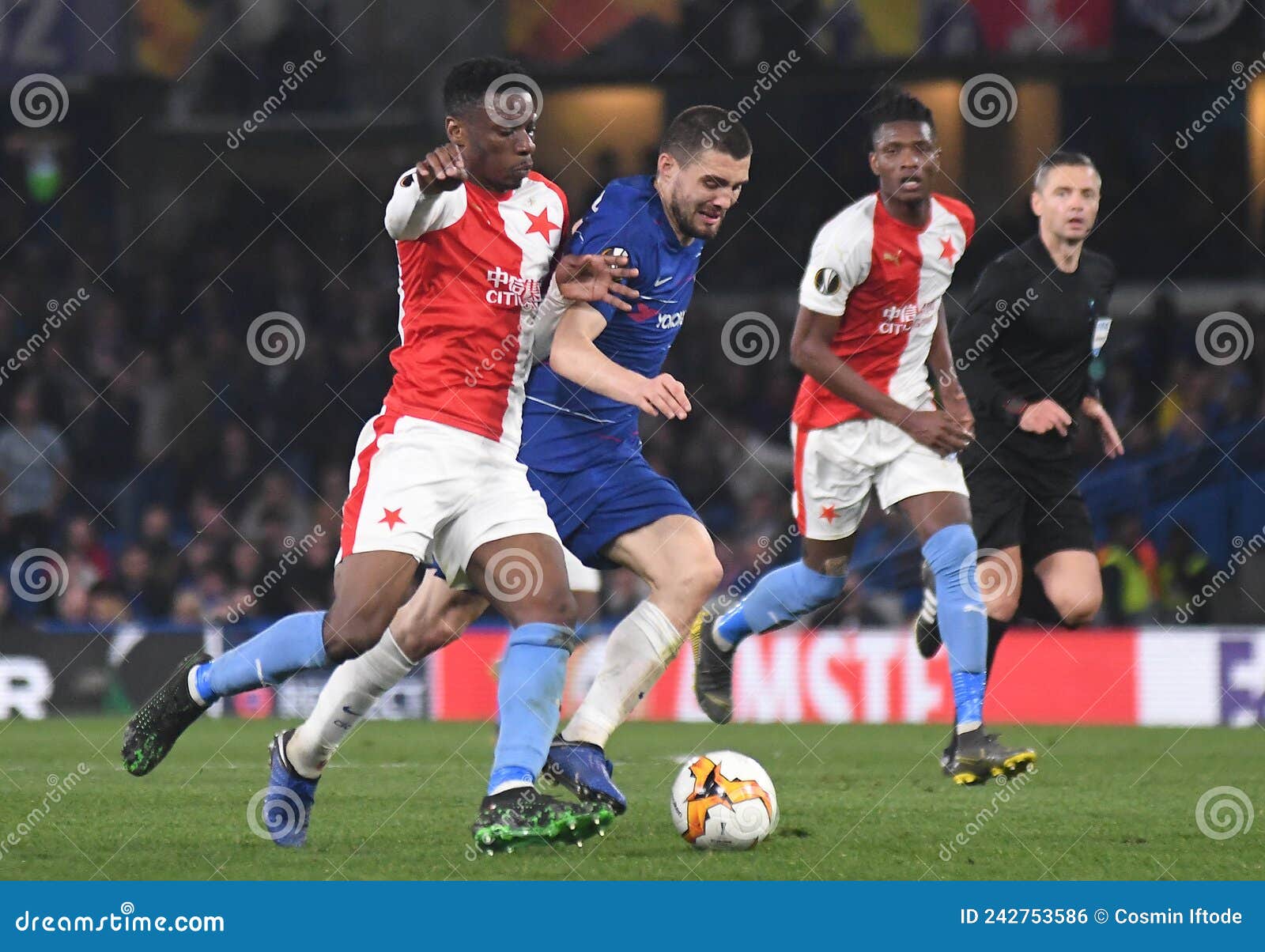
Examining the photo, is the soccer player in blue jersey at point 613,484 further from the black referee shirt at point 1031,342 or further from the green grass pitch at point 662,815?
the black referee shirt at point 1031,342

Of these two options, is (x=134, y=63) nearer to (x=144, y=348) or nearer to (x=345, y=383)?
(x=144, y=348)

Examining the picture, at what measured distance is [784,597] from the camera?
7.89 metres

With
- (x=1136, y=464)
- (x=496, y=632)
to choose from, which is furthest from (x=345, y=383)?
(x=1136, y=464)

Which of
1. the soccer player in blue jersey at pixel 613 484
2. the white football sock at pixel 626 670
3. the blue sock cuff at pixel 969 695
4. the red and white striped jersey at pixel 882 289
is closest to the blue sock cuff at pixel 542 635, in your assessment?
the soccer player in blue jersey at pixel 613 484

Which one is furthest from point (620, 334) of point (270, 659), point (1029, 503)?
point (1029, 503)

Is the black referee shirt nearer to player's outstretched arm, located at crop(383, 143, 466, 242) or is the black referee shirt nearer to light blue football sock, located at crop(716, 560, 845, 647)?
light blue football sock, located at crop(716, 560, 845, 647)

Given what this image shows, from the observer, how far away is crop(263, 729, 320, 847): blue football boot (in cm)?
539

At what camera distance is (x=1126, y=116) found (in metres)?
18.3

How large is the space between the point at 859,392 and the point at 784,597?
3.57ft

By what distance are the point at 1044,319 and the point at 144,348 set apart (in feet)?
33.6

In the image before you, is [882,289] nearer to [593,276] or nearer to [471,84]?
[593,276]

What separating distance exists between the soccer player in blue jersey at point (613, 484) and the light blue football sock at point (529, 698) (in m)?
0.08

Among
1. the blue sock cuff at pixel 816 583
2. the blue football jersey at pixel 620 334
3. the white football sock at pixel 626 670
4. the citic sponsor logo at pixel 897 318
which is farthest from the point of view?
the blue sock cuff at pixel 816 583

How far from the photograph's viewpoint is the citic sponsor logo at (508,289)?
550 centimetres
